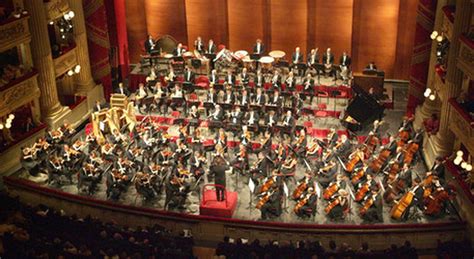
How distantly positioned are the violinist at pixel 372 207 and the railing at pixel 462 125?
8.30 feet

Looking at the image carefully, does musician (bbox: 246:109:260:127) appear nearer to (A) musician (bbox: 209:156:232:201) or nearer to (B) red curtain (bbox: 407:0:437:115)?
(A) musician (bbox: 209:156:232:201)

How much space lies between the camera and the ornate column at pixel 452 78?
17.5 meters

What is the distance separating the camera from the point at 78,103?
2309cm

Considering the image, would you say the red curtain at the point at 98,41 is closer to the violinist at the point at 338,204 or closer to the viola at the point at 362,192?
the violinist at the point at 338,204

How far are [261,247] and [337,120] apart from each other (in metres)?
7.97

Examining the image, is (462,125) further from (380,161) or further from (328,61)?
(328,61)

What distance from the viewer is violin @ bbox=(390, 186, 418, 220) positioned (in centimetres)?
1697

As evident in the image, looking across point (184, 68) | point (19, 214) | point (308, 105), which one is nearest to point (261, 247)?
point (19, 214)

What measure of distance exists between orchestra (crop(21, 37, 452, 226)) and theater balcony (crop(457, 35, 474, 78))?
260 centimetres

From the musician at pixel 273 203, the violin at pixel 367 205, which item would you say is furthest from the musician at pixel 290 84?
the violin at pixel 367 205

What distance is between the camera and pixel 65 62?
22.4 meters

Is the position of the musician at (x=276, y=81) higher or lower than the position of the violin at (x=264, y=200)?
higher

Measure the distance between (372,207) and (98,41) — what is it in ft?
39.7

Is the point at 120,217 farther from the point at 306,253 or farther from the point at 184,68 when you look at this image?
the point at 184,68
